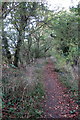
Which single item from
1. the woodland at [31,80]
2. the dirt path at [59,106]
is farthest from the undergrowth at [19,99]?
the dirt path at [59,106]

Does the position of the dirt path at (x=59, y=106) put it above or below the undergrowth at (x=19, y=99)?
below

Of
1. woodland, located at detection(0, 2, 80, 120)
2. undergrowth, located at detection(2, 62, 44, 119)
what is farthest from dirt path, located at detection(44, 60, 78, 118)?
undergrowth, located at detection(2, 62, 44, 119)

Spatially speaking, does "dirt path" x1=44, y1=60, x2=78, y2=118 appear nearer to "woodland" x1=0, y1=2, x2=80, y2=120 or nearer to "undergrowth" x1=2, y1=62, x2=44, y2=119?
"woodland" x1=0, y1=2, x2=80, y2=120

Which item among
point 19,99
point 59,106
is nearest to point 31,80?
point 19,99

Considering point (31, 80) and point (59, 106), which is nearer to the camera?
point (59, 106)

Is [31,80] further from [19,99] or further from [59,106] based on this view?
[59,106]

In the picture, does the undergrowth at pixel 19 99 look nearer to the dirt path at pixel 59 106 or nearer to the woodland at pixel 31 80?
the woodland at pixel 31 80

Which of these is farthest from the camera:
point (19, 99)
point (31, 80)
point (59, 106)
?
point (31, 80)

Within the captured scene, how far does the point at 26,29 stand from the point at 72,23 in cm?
279

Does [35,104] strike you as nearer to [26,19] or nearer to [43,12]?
[26,19]

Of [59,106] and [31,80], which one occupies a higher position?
[31,80]

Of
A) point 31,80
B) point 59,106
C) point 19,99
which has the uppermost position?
point 31,80

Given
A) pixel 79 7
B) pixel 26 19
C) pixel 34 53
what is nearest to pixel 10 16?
pixel 26 19

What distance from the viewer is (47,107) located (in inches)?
172
